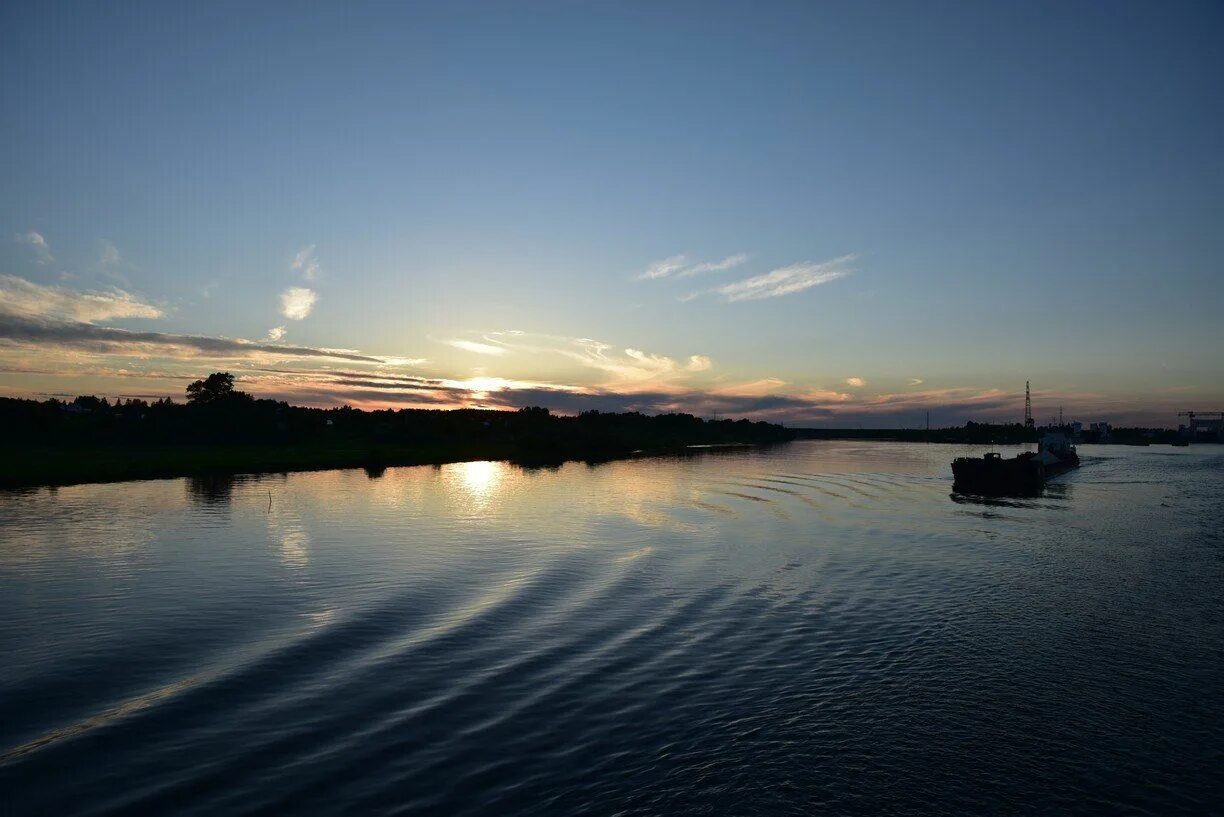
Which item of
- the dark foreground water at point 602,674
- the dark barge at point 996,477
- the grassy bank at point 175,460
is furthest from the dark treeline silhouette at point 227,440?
the dark barge at point 996,477

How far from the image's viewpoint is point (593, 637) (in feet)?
72.4

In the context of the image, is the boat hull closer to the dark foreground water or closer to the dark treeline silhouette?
the dark foreground water

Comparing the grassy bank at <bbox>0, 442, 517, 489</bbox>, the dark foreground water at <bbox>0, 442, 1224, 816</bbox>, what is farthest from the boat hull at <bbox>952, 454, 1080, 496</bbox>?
the grassy bank at <bbox>0, 442, 517, 489</bbox>

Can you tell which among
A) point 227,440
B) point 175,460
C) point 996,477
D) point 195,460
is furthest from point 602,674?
point 227,440

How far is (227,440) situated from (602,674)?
454 ft

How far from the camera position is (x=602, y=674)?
18.5 m

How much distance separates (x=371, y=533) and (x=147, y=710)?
28.4m

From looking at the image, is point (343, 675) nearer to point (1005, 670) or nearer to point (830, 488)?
point (1005, 670)

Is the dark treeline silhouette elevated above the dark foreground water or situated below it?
above

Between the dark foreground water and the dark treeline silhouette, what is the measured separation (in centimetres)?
5134

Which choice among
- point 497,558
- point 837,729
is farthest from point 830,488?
point 837,729

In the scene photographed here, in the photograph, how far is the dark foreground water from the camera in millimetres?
12734

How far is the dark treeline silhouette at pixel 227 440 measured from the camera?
88.0 m

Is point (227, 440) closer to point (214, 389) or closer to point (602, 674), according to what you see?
point (214, 389)
